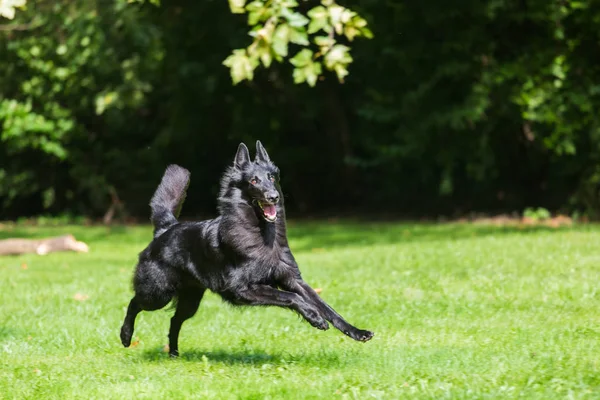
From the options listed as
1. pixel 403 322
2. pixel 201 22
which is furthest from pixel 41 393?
pixel 201 22

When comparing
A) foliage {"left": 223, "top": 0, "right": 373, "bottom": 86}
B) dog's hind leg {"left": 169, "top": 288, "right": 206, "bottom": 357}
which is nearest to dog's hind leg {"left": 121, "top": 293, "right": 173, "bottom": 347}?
dog's hind leg {"left": 169, "top": 288, "right": 206, "bottom": 357}

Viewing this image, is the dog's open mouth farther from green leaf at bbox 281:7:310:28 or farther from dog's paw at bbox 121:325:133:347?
dog's paw at bbox 121:325:133:347

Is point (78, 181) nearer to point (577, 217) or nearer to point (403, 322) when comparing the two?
point (577, 217)

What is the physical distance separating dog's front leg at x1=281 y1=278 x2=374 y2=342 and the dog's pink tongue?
49cm

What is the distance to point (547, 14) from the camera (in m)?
18.1

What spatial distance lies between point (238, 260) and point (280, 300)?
521 millimetres

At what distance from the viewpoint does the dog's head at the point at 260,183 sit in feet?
21.3

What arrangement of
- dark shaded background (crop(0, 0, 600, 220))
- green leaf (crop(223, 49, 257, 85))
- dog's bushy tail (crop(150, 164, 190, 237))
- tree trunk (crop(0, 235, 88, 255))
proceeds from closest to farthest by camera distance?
green leaf (crop(223, 49, 257, 85))
dog's bushy tail (crop(150, 164, 190, 237))
tree trunk (crop(0, 235, 88, 255))
dark shaded background (crop(0, 0, 600, 220))

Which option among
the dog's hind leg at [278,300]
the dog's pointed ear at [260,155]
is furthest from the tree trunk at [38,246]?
the dog's hind leg at [278,300]

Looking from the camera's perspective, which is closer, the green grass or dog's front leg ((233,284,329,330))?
the green grass

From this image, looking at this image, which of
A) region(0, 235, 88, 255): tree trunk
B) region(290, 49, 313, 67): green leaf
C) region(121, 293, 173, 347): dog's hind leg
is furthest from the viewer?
region(0, 235, 88, 255): tree trunk

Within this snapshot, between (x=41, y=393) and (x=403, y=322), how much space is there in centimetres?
342

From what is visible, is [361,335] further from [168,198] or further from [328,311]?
[168,198]

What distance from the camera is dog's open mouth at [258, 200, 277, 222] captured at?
6.46 metres
